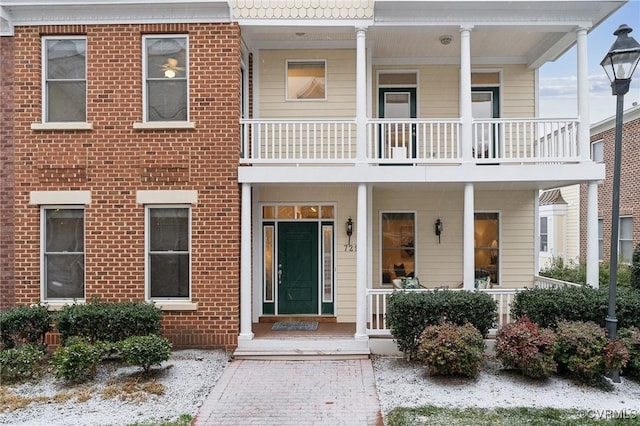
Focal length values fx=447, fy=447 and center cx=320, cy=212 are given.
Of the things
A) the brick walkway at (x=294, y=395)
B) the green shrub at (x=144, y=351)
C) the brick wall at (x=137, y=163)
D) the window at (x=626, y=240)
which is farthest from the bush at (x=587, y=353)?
the window at (x=626, y=240)

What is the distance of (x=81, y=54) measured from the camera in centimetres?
823

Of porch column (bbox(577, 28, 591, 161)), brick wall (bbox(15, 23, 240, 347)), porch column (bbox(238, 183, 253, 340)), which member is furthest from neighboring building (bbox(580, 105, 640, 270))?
brick wall (bbox(15, 23, 240, 347))

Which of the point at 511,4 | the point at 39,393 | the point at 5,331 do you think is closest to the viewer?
the point at 39,393

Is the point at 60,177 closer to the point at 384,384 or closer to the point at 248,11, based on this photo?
the point at 248,11

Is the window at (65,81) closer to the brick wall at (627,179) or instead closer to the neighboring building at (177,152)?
the neighboring building at (177,152)

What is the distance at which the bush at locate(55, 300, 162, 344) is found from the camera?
731cm

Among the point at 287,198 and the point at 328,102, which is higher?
the point at 328,102

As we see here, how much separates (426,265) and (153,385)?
20.3 feet

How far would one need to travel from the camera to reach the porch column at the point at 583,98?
26.5ft

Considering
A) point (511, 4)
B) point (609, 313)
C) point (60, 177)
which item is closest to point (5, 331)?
point (60, 177)

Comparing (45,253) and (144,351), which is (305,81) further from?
(144,351)

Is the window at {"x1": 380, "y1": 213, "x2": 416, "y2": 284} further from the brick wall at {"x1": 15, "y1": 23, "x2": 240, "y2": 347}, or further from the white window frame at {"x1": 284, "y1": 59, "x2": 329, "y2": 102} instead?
the brick wall at {"x1": 15, "y1": 23, "x2": 240, "y2": 347}

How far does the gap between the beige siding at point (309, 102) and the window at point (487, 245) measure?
3878 millimetres

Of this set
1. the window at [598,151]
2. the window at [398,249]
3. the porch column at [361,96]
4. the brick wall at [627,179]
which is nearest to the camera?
the porch column at [361,96]
